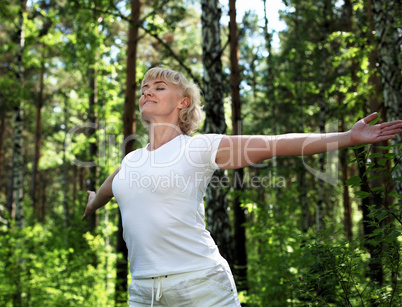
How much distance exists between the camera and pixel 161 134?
2.45m

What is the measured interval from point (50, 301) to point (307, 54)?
13.2 meters

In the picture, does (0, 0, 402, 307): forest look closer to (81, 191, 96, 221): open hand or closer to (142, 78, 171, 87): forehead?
(142, 78, 171, 87): forehead

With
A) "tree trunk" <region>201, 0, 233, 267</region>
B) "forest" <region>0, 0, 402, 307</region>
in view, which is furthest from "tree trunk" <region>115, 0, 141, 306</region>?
"tree trunk" <region>201, 0, 233, 267</region>

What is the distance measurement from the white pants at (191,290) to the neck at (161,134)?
82 cm

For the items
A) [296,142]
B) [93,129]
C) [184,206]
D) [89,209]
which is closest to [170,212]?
[184,206]

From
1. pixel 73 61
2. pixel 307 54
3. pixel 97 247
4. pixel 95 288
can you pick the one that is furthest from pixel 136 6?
pixel 307 54

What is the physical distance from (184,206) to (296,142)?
686 millimetres

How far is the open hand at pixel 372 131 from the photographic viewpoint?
1.88 m

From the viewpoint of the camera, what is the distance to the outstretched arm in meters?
1.91

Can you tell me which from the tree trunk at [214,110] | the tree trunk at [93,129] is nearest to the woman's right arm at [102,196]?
the tree trunk at [214,110]

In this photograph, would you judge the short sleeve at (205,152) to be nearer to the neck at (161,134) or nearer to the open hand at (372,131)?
the neck at (161,134)

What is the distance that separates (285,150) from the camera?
A: 2.01 meters

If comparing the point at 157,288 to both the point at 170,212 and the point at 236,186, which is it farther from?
the point at 236,186

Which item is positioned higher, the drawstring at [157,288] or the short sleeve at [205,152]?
the short sleeve at [205,152]
